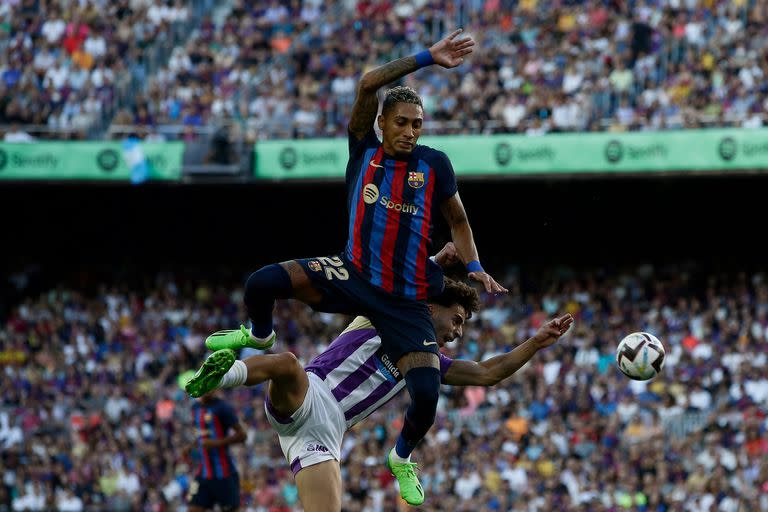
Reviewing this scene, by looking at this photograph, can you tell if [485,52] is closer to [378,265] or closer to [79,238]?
[79,238]

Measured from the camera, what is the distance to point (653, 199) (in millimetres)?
23859

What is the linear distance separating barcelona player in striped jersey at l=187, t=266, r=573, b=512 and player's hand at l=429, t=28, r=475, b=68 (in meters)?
1.80

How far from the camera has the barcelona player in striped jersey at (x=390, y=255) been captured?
8406mm

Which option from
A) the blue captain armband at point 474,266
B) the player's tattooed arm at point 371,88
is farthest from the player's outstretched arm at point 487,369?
the player's tattooed arm at point 371,88

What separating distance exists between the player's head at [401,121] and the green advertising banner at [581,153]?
42.8 feet

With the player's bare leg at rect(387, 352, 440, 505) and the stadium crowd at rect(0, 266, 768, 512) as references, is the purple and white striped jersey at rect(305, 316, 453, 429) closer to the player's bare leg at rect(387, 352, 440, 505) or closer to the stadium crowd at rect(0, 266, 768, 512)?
the player's bare leg at rect(387, 352, 440, 505)

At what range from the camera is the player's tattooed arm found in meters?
8.10

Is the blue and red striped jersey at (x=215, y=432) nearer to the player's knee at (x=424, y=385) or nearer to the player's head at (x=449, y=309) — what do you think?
the player's head at (x=449, y=309)

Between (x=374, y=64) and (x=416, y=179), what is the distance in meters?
15.2

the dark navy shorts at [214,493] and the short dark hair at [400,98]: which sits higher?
the short dark hair at [400,98]

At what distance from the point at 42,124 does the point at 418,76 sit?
7262mm

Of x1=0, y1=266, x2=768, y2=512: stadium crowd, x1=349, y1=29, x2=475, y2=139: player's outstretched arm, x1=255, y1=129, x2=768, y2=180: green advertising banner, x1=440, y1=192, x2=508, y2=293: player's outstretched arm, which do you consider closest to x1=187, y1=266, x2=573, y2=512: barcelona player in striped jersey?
x1=440, y1=192, x2=508, y2=293: player's outstretched arm

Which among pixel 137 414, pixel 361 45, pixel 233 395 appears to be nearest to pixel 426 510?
pixel 233 395

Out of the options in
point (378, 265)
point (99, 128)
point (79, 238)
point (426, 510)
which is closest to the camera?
point (378, 265)
